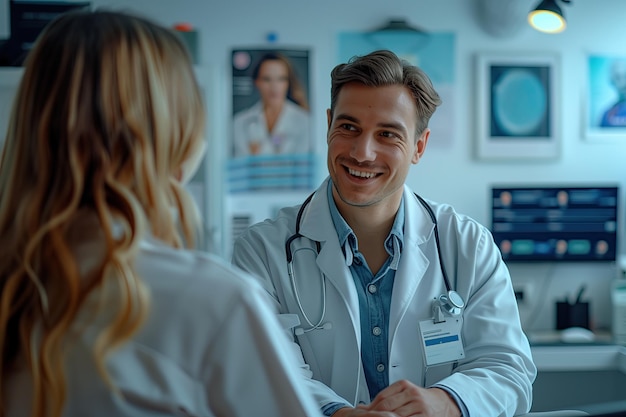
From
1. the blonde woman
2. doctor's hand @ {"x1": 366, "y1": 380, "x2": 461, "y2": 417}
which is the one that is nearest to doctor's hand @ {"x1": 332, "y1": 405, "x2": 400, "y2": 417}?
doctor's hand @ {"x1": 366, "y1": 380, "x2": 461, "y2": 417}

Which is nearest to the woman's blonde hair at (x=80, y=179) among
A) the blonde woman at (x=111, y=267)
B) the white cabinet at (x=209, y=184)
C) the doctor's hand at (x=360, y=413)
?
the blonde woman at (x=111, y=267)

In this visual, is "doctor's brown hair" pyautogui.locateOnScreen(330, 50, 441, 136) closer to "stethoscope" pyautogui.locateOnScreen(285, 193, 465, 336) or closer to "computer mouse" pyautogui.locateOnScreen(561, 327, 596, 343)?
"stethoscope" pyautogui.locateOnScreen(285, 193, 465, 336)

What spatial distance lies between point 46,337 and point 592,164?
10.9 ft

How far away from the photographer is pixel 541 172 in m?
3.61

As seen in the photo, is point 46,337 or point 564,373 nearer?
point 46,337

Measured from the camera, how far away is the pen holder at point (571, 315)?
3.47 m

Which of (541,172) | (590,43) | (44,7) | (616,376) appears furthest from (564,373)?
(44,7)

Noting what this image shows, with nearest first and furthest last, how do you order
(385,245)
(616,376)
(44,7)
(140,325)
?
(140,325) → (385,245) → (44,7) → (616,376)

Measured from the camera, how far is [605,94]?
3.57 metres

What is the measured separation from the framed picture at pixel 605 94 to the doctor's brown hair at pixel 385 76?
2056 mm

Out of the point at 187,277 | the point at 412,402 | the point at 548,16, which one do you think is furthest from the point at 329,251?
the point at 548,16

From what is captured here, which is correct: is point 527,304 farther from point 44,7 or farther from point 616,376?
point 44,7

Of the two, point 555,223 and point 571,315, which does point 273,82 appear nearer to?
point 555,223

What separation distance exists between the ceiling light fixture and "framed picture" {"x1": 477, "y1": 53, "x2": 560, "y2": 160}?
535mm
